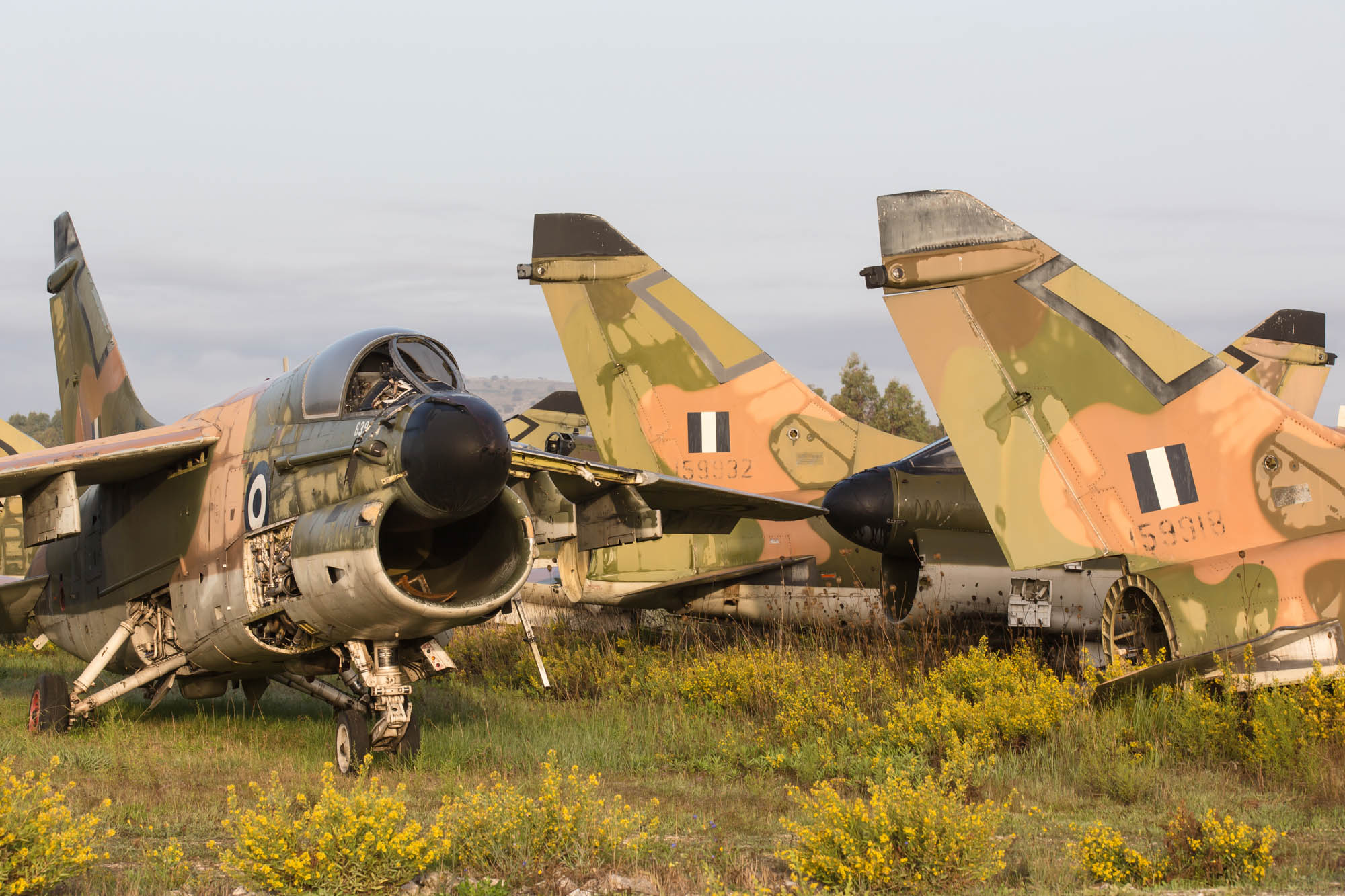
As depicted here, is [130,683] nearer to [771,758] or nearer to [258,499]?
[258,499]

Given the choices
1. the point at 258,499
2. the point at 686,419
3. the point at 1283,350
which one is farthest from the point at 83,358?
the point at 1283,350

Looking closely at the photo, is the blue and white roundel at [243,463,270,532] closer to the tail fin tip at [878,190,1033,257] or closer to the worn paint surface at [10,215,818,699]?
the worn paint surface at [10,215,818,699]

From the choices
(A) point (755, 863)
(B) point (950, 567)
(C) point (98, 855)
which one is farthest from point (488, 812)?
(B) point (950, 567)

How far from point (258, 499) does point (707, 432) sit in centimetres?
721

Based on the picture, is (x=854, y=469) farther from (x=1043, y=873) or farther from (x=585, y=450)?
(x=585, y=450)

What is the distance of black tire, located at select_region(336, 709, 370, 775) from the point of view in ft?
27.3

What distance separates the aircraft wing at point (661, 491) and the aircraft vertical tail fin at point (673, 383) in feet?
9.84

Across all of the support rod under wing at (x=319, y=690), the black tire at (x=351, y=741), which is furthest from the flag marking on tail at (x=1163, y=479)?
the support rod under wing at (x=319, y=690)

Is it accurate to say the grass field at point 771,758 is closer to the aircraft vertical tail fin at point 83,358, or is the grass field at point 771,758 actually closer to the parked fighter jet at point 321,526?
the parked fighter jet at point 321,526

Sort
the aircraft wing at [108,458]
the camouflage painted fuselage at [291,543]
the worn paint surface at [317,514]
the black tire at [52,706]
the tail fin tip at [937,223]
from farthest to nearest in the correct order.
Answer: the black tire at [52,706]
the tail fin tip at [937,223]
the aircraft wing at [108,458]
the camouflage painted fuselage at [291,543]
the worn paint surface at [317,514]

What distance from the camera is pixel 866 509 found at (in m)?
11.1

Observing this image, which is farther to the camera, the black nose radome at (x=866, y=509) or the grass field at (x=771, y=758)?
the black nose radome at (x=866, y=509)

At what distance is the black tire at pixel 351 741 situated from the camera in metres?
8.31

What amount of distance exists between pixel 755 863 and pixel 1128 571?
4.57 metres
